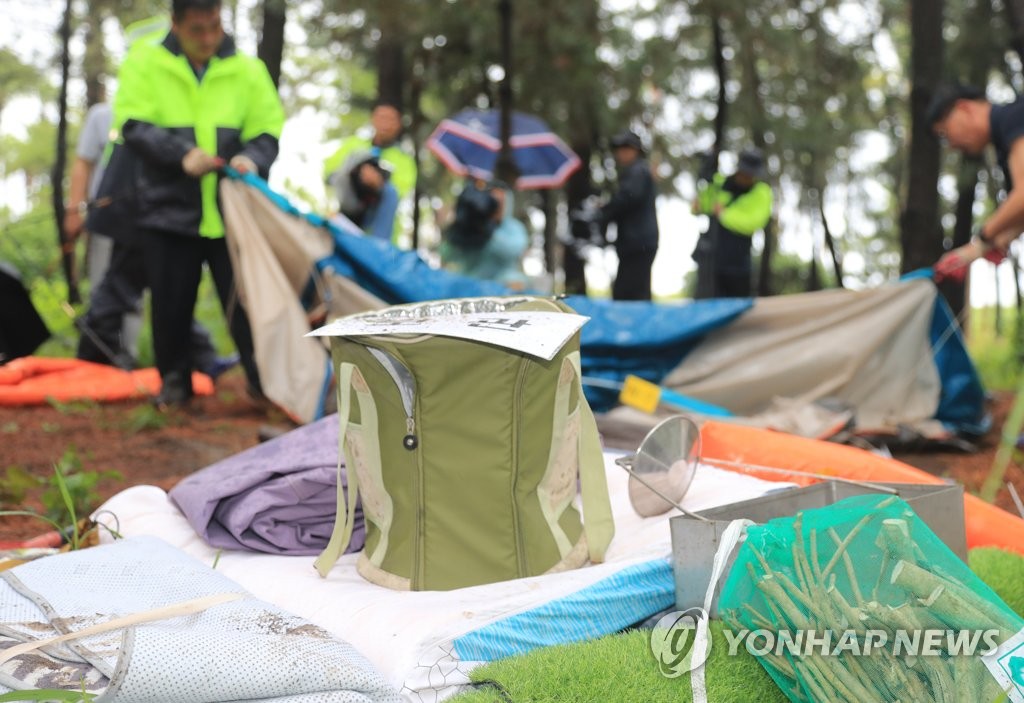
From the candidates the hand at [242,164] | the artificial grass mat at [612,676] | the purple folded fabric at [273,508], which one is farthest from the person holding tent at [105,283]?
the artificial grass mat at [612,676]

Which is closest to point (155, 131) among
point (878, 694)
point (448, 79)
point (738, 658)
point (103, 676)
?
point (103, 676)

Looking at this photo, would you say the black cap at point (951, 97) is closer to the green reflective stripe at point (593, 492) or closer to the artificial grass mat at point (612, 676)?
the green reflective stripe at point (593, 492)

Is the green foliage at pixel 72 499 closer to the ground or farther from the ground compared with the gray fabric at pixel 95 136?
closer to the ground

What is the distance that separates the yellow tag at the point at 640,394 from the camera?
15.3ft

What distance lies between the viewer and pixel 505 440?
2258 mm

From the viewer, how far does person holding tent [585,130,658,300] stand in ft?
23.4

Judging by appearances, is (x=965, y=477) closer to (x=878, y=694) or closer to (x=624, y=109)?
(x=878, y=694)

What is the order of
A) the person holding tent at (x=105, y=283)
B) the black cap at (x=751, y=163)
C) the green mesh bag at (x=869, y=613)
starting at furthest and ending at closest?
the black cap at (x=751, y=163), the person holding tent at (x=105, y=283), the green mesh bag at (x=869, y=613)

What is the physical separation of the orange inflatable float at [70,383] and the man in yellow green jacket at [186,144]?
592 millimetres

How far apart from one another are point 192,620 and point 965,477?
3589 millimetres

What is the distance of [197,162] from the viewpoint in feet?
15.4

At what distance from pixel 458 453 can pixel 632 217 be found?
5278 mm

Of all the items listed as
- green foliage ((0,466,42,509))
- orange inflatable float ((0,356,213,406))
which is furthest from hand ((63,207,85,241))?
green foliage ((0,466,42,509))

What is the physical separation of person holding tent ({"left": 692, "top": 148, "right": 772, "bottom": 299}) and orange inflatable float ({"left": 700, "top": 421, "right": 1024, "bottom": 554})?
14.4ft
